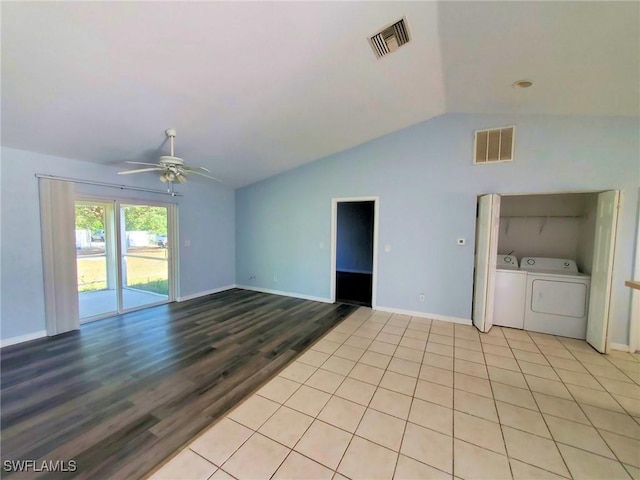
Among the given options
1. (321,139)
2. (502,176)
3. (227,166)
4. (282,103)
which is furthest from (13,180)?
(502,176)

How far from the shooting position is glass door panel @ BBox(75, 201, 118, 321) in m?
3.93

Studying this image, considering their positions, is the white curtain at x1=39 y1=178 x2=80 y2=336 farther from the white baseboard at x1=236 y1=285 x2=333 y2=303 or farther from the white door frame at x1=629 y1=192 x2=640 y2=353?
the white door frame at x1=629 y1=192 x2=640 y2=353

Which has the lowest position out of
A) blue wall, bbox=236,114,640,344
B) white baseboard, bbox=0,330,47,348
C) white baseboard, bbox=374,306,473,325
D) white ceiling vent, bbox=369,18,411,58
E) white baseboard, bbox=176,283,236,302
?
white baseboard, bbox=176,283,236,302

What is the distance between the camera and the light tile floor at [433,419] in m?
1.61

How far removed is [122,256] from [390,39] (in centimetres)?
503

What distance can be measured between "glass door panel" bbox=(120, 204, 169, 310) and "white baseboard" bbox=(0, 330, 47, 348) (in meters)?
1.04

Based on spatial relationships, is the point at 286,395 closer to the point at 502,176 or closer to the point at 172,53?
the point at 172,53

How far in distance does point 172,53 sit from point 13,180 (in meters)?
2.95

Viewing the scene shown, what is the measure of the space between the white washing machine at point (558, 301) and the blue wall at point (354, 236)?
179 inches

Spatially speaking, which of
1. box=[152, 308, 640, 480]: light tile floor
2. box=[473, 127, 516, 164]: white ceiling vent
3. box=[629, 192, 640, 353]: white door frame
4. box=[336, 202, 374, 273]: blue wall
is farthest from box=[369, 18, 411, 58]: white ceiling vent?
box=[336, 202, 374, 273]: blue wall

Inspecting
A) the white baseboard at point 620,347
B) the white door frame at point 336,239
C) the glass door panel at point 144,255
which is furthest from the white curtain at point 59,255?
the white baseboard at point 620,347

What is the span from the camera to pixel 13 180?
10.3 ft

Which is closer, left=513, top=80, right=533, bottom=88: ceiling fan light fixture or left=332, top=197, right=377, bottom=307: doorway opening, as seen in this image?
left=513, top=80, right=533, bottom=88: ceiling fan light fixture

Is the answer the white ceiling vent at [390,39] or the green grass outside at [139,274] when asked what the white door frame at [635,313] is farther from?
the green grass outside at [139,274]
